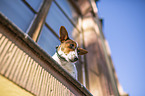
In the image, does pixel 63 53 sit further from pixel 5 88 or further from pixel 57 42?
pixel 57 42

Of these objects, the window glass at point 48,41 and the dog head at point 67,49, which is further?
the window glass at point 48,41

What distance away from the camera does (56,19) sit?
115 inches

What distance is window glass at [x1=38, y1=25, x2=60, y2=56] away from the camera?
200cm

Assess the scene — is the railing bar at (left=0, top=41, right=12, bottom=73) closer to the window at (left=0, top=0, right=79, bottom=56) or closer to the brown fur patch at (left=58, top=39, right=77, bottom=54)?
the brown fur patch at (left=58, top=39, right=77, bottom=54)

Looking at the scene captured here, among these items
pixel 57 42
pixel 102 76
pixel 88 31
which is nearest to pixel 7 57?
pixel 57 42

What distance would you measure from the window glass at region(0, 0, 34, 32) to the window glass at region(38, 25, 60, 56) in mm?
265

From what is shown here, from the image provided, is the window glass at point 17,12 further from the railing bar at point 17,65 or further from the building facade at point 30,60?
the railing bar at point 17,65

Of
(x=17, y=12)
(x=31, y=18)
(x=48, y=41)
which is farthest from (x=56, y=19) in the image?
(x=17, y=12)

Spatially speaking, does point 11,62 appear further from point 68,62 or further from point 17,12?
point 17,12

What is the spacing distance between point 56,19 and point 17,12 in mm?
1030

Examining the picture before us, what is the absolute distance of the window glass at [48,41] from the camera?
2.00 meters

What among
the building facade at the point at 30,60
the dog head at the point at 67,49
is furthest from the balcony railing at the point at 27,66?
the dog head at the point at 67,49

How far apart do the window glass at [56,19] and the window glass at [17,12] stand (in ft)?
1.51

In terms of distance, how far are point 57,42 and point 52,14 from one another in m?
0.80
